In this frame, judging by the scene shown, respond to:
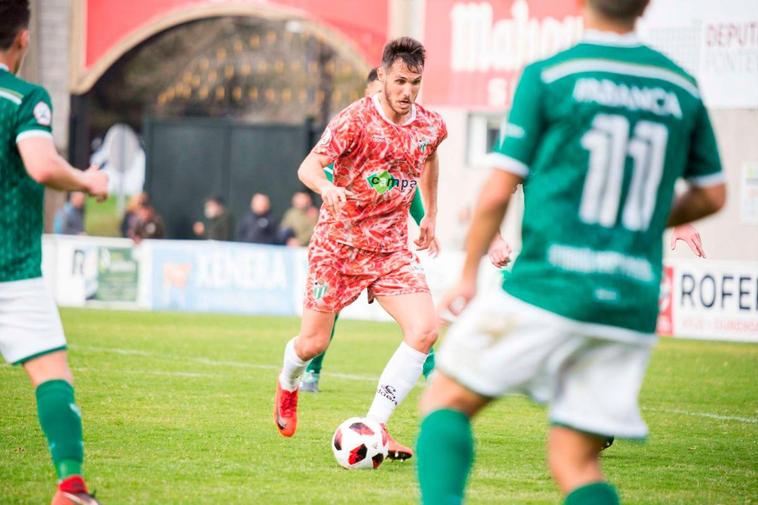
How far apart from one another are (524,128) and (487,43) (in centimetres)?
2268

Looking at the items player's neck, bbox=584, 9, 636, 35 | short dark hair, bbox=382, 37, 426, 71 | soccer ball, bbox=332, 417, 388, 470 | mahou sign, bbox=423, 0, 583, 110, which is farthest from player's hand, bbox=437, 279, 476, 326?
mahou sign, bbox=423, 0, 583, 110

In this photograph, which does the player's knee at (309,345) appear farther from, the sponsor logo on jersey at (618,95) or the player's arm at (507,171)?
the sponsor logo on jersey at (618,95)

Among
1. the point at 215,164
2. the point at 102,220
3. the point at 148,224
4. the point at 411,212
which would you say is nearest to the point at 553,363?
the point at 411,212

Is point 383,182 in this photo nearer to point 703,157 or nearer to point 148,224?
point 703,157

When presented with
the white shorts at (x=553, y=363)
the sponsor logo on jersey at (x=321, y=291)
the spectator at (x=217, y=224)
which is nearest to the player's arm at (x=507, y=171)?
the white shorts at (x=553, y=363)

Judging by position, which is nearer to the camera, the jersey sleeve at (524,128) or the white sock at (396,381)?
the jersey sleeve at (524,128)

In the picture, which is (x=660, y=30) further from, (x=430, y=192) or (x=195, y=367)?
(x=430, y=192)

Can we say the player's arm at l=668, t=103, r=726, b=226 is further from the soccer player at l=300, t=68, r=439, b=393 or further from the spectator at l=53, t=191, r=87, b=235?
the spectator at l=53, t=191, r=87, b=235

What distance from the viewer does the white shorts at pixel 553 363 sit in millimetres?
4293

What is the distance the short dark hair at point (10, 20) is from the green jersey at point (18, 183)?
0.12m

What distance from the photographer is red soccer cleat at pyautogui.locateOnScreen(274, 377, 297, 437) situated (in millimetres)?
8125

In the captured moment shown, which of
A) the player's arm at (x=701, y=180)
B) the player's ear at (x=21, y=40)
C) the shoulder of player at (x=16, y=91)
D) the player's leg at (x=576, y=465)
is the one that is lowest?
the player's leg at (x=576, y=465)

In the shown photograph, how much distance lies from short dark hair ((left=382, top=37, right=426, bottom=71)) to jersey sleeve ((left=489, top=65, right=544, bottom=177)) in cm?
343

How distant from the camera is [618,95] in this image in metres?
4.28
